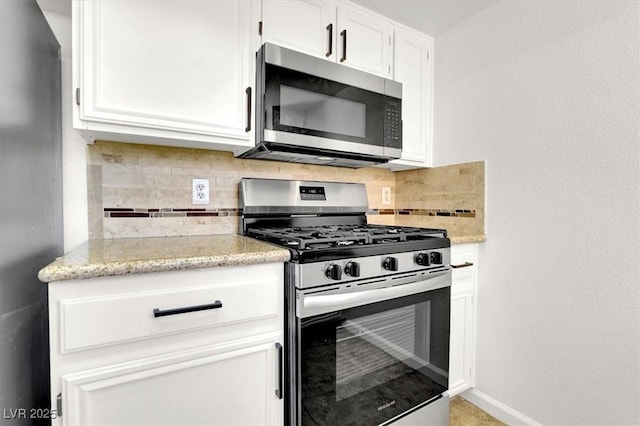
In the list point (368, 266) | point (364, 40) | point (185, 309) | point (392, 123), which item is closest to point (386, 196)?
point (392, 123)

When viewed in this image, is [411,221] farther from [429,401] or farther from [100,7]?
[100,7]

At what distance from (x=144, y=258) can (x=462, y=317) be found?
1570 millimetres

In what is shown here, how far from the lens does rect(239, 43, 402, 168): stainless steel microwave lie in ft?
4.53

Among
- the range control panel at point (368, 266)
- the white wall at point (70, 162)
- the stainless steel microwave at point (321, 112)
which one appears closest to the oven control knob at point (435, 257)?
the range control panel at point (368, 266)

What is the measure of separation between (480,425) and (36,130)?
232cm

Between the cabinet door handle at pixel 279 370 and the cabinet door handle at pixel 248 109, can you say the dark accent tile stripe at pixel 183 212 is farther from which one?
the cabinet door handle at pixel 279 370

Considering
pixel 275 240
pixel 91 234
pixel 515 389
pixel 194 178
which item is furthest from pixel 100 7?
pixel 515 389

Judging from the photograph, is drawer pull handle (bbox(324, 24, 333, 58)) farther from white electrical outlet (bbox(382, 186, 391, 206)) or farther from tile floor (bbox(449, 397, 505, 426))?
tile floor (bbox(449, 397, 505, 426))

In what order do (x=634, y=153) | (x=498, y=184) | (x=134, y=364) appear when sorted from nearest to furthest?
(x=134, y=364)
(x=634, y=153)
(x=498, y=184)

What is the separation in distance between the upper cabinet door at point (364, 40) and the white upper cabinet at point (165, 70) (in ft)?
1.58

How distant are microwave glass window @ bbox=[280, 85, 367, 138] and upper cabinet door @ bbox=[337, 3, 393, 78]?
0.28m

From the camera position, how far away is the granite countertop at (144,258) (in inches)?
32.1

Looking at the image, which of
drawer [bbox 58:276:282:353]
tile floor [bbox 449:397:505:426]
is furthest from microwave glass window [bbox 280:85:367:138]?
tile floor [bbox 449:397:505:426]

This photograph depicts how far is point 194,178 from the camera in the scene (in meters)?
1.57
